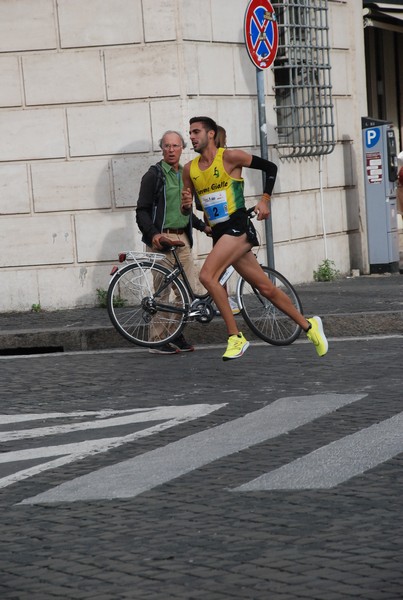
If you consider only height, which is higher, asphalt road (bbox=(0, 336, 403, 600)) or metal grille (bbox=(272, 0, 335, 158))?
metal grille (bbox=(272, 0, 335, 158))

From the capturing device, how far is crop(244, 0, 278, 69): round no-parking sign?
44.0ft

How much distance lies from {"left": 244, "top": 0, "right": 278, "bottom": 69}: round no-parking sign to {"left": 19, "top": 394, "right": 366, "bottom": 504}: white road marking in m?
5.71

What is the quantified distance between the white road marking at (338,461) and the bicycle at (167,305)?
12.4 feet

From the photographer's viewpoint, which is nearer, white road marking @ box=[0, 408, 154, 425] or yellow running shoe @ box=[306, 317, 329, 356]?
white road marking @ box=[0, 408, 154, 425]

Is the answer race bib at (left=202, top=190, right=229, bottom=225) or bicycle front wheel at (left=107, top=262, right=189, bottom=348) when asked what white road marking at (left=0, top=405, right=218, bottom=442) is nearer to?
race bib at (left=202, top=190, right=229, bottom=225)

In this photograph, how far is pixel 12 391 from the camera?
941 centimetres

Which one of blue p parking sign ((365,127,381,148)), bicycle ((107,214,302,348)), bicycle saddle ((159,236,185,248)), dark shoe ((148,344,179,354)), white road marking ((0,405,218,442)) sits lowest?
dark shoe ((148,344,179,354))

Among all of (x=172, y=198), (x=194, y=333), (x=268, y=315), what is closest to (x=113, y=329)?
(x=194, y=333)

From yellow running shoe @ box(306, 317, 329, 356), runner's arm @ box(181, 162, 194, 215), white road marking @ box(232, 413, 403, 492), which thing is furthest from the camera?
runner's arm @ box(181, 162, 194, 215)

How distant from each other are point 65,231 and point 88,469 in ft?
25.4

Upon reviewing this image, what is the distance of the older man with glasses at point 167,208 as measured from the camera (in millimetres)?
11281

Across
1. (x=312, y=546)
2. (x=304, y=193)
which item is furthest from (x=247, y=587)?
(x=304, y=193)

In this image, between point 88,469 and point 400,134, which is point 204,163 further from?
point 400,134

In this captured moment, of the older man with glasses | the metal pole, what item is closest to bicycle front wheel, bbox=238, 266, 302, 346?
the older man with glasses
